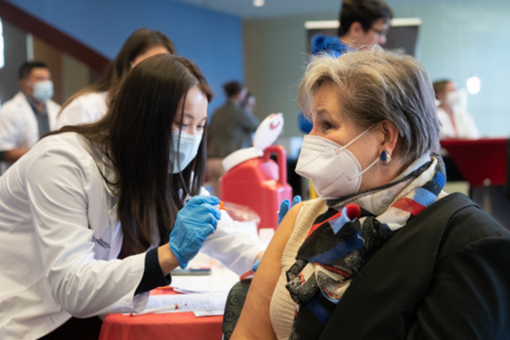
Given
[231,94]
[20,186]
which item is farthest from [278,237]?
[231,94]

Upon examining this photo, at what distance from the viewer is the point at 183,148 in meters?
1.75

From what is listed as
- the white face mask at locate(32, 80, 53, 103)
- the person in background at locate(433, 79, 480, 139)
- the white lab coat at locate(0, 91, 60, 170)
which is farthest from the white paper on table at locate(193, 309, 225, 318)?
the person in background at locate(433, 79, 480, 139)

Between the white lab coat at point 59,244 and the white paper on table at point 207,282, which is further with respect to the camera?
the white paper on table at point 207,282

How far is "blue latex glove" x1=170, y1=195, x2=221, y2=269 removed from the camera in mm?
1474

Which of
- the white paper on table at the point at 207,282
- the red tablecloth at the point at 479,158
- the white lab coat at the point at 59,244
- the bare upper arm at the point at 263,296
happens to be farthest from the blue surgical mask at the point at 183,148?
the red tablecloth at the point at 479,158

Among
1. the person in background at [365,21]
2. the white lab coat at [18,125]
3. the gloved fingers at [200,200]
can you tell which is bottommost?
the white lab coat at [18,125]

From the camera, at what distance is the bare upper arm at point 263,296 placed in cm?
133

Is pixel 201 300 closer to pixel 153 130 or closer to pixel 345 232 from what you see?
pixel 153 130

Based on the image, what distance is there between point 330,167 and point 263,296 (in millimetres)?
323

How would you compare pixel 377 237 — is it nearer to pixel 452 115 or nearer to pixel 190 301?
pixel 190 301

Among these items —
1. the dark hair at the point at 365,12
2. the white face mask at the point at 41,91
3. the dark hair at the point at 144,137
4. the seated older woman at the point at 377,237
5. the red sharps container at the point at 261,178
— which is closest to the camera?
the seated older woman at the point at 377,237

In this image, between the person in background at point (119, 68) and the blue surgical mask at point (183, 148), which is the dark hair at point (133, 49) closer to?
the person in background at point (119, 68)

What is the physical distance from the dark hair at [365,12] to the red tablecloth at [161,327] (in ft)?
6.86

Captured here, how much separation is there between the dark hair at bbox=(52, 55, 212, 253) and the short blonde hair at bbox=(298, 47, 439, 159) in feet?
1.72
